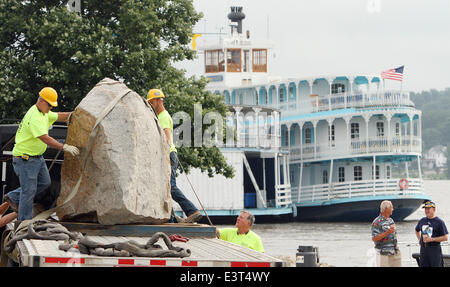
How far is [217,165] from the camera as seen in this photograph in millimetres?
21484

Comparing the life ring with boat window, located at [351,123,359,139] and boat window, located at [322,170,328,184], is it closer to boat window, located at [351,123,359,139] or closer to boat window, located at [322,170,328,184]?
boat window, located at [351,123,359,139]

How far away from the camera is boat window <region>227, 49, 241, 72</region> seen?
53.4 meters

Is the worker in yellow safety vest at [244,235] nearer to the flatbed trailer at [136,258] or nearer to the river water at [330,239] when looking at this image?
the flatbed trailer at [136,258]

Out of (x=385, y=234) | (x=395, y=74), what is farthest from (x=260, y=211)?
(x=385, y=234)

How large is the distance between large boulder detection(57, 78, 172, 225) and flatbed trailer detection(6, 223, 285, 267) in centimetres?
12

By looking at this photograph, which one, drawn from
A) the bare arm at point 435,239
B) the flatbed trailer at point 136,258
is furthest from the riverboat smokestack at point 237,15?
the flatbed trailer at point 136,258

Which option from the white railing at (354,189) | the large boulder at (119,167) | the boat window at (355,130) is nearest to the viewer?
the large boulder at (119,167)

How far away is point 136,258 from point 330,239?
83.8 feet

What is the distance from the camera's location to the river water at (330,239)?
867 inches

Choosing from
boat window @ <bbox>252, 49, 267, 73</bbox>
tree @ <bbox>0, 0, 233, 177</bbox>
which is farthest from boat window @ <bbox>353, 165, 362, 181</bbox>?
tree @ <bbox>0, 0, 233, 177</bbox>

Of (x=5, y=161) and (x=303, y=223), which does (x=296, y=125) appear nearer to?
(x=303, y=223)

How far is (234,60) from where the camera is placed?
53.6 meters

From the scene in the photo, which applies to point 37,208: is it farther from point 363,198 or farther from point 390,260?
point 363,198

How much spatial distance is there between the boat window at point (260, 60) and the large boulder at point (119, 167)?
46309 mm
